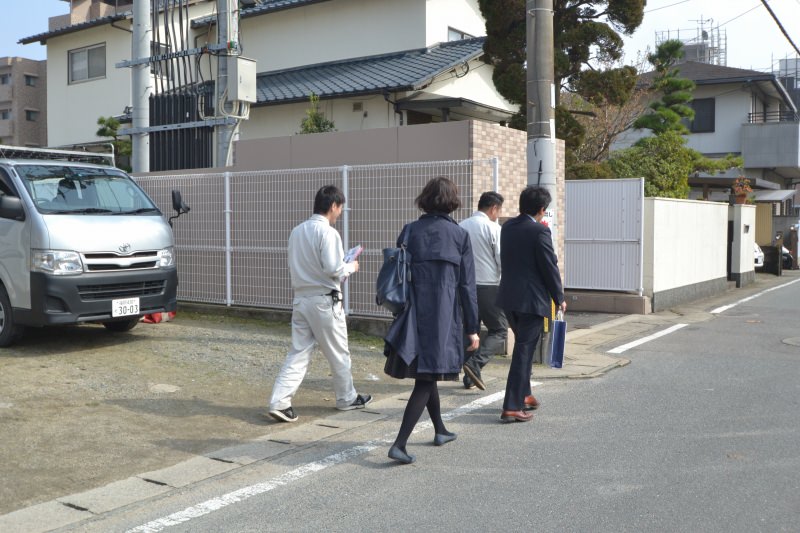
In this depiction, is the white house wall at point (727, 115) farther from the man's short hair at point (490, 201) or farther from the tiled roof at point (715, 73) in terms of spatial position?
the man's short hair at point (490, 201)

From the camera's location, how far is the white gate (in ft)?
41.8

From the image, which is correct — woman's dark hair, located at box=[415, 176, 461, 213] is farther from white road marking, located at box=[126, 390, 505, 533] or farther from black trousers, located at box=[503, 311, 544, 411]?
white road marking, located at box=[126, 390, 505, 533]

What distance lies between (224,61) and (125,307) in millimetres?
5168

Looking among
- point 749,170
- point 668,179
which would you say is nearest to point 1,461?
point 668,179

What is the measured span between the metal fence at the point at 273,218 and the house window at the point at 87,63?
49.2 feet

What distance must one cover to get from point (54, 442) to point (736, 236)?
16.9 metres

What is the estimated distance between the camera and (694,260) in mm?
15133

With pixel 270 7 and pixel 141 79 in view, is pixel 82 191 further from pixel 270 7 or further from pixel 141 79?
pixel 270 7

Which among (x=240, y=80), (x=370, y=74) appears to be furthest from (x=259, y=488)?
(x=370, y=74)

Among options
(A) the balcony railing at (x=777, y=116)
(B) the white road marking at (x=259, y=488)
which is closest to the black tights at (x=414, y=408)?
(B) the white road marking at (x=259, y=488)

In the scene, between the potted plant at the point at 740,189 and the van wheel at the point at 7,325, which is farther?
the potted plant at the point at 740,189

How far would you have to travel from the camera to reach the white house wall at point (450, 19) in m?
19.8

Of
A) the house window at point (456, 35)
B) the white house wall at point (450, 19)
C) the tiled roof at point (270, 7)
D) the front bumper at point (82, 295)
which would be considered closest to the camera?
the front bumper at point (82, 295)

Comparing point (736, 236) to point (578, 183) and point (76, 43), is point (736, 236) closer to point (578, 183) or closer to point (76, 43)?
point (578, 183)
